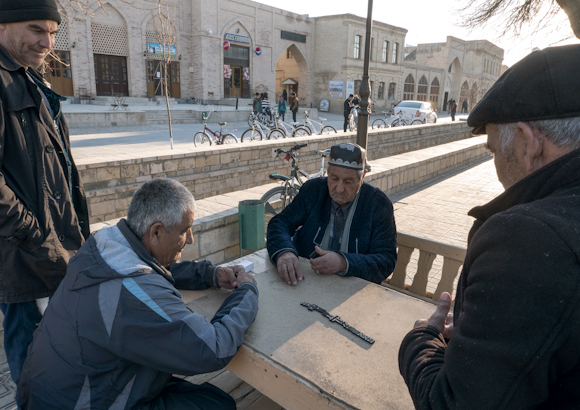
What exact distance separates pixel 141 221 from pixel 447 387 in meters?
1.18

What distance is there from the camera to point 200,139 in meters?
12.6

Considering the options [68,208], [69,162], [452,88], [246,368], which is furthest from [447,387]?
[452,88]

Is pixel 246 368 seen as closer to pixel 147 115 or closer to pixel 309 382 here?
pixel 309 382

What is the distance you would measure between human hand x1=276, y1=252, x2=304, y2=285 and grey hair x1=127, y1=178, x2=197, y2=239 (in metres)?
0.71

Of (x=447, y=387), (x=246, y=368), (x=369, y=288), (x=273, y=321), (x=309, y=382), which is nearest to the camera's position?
(x=447, y=387)

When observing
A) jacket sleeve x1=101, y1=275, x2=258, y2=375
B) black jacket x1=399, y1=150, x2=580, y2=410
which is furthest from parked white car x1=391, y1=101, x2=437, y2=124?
black jacket x1=399, y1=150, x2=580, y2=410

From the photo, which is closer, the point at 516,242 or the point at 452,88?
the point at 516,242

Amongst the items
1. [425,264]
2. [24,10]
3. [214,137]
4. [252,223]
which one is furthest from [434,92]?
[24,10]

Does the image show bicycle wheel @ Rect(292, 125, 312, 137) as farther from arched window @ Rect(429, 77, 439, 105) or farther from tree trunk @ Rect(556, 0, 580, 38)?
arched window @ Rect(429, 77, 439, 105)

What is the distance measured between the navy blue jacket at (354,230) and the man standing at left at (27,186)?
45.1 inches

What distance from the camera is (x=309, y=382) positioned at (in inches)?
52.4

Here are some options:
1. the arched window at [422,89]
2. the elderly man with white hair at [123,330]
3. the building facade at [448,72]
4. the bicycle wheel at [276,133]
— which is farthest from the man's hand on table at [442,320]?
the arched window at [422,89]

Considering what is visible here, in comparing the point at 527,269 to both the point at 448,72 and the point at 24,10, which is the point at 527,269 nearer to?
the point at 24,10

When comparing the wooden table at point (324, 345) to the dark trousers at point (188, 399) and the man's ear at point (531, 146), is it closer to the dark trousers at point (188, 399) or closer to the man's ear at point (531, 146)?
the dark trousers at point (188, 399)
